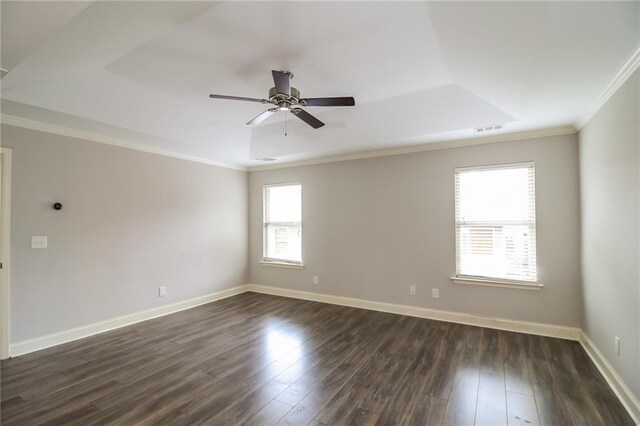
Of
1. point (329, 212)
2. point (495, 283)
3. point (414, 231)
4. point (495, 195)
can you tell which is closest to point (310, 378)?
point (414, 231)

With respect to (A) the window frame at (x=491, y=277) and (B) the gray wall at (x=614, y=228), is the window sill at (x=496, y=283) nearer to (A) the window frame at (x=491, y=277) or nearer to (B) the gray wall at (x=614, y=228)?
(A) the window frame at (x=491, y=277)

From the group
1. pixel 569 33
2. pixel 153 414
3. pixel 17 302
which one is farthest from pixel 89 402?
pixel 569 33

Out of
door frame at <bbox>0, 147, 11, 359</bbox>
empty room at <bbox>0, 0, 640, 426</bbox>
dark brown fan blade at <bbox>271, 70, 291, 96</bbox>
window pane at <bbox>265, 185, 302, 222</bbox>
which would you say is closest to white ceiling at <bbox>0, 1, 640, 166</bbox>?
empty room at <bbox>0, 0, 640, 426</bbox>

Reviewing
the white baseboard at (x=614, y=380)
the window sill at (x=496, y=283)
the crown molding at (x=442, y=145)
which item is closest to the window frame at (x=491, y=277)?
the window sill at (x=496, y=283)

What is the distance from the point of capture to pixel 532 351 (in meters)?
3.06

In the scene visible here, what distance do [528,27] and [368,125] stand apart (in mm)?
2102

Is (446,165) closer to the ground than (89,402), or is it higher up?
higher up

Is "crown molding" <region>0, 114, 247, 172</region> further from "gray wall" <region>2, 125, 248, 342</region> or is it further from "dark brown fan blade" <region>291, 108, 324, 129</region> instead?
"dark brown fan blade" <region>291, 108, 324, 129</region>

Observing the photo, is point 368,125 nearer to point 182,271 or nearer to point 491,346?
point 491,346

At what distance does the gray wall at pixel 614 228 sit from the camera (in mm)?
2057

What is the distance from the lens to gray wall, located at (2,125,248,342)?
3.14 m

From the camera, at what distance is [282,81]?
217 centimetres

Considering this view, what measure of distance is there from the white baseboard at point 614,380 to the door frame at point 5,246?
5.53m

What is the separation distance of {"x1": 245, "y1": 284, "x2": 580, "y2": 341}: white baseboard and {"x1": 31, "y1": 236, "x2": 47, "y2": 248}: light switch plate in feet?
11.3
